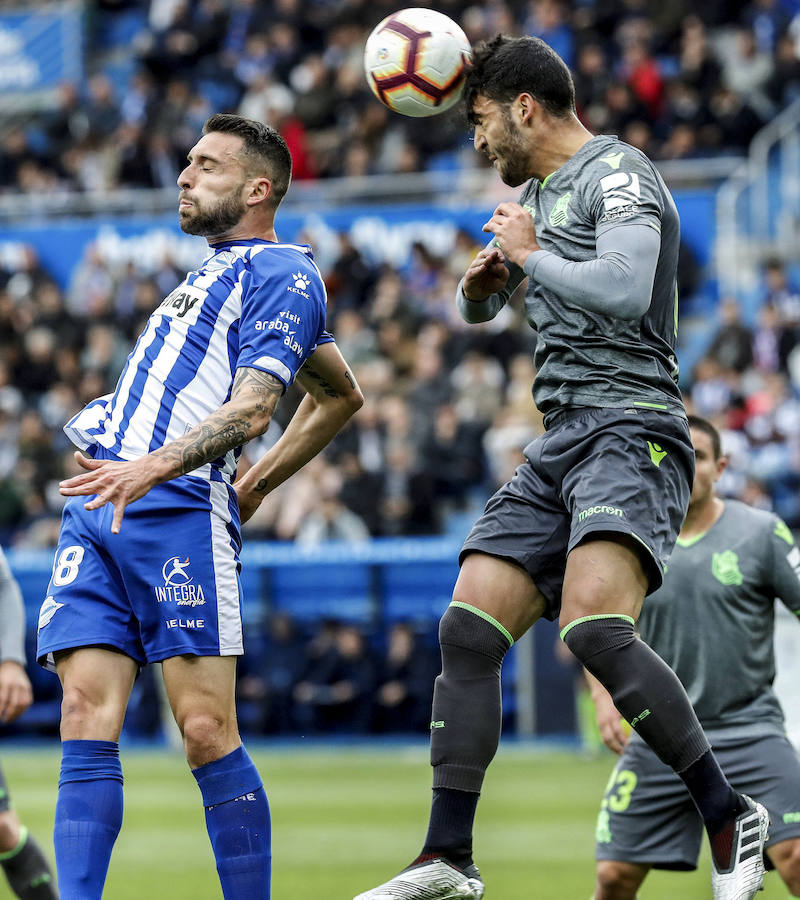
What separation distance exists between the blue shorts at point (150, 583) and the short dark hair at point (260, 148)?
3.55 feet

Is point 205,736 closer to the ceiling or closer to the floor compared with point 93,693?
closer to the floor

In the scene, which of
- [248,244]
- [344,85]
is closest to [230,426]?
[248,244]

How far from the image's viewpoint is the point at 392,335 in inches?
730

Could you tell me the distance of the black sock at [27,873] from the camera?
19.6 ft

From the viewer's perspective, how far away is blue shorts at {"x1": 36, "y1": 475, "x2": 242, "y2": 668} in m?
4.69

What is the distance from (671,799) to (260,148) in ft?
9.33

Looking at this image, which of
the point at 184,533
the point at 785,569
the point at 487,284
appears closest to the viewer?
the point at 184,533

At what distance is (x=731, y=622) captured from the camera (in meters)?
6.01

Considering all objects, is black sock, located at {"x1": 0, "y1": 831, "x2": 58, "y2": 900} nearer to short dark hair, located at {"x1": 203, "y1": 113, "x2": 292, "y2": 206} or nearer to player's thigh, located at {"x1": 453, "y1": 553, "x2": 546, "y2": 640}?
player's thigh, located at {"x1": 453, "y1": 553, "x2": 546, "y2": 640}

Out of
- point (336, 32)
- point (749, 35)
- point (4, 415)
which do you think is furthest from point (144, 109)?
point (749, 35)

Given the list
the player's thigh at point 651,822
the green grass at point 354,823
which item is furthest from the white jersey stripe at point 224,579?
the green grass at point 354,823

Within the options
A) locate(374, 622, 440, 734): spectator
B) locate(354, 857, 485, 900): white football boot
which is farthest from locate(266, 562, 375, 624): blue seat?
locate(354, 857, 485, 900): white football boot

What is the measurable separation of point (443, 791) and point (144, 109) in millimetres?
19539

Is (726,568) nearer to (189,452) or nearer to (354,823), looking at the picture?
(189,452)
